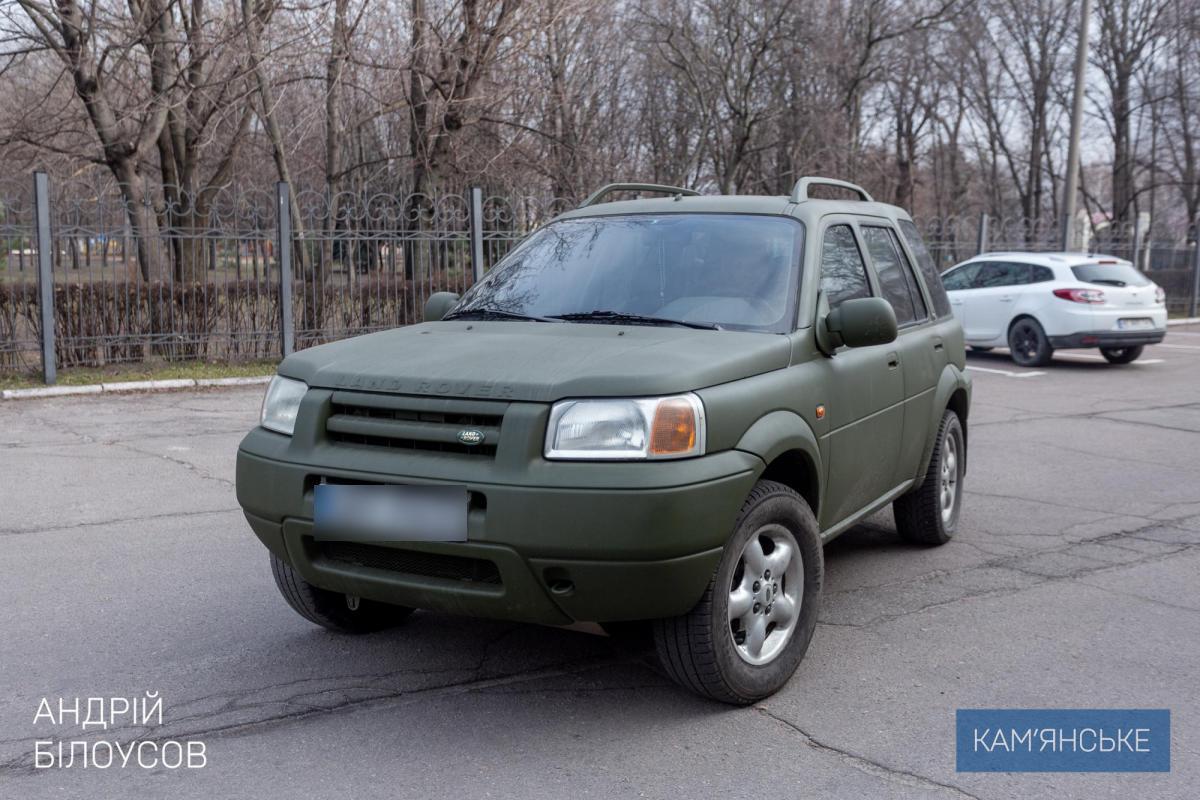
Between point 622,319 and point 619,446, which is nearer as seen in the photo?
point 619,446

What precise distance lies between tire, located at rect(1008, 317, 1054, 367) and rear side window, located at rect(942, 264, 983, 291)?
126 cm

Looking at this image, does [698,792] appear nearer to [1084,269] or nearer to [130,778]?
[130,778]

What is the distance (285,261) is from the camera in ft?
45.9

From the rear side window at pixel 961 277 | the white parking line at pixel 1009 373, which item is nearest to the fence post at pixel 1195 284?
the rear side window at pixel 961 277

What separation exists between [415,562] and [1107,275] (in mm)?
14418

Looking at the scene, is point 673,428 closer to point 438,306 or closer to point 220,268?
point 438,306

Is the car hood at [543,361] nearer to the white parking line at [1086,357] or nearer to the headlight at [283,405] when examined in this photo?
the headlight at [283,405]

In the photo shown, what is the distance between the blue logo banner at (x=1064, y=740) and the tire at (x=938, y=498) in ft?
6.51

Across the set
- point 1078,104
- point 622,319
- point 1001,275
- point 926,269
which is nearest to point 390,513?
point 622,319

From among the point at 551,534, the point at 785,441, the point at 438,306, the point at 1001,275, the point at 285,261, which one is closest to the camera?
the point at 551,534

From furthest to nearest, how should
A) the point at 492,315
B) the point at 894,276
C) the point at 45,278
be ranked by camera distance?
the point at 45,278 → the point at 894,276 → the point at 492,315

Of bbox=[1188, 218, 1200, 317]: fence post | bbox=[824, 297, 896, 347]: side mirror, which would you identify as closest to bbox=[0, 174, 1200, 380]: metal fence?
bbox=[824, 297, 896, 347]: side mirror

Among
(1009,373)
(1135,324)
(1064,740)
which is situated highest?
(1135,324)

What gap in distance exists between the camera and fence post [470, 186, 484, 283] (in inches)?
604
